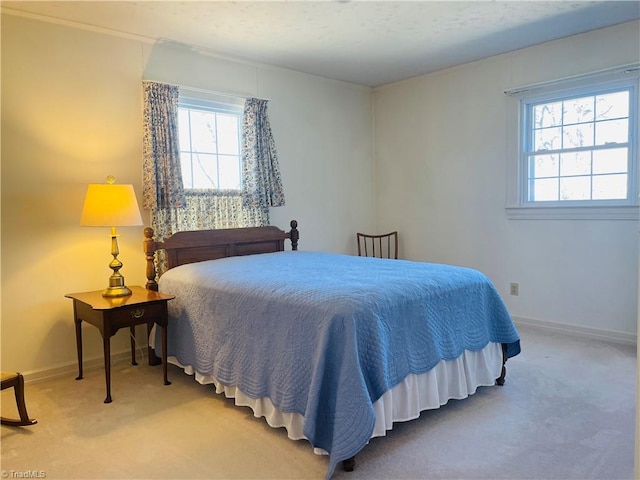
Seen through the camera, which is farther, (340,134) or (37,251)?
(340,134)

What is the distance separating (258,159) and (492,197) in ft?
7.32

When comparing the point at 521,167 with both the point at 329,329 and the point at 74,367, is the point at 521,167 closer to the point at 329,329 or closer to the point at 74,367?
the point at 329,329

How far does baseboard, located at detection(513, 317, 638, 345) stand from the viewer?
3725 millimetres

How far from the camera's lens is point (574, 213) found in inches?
156

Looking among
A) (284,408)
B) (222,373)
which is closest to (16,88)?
(222,373)

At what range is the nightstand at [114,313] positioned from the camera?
2783mm

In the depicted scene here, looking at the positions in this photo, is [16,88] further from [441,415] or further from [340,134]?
[441,415]

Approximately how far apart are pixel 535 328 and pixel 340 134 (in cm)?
273

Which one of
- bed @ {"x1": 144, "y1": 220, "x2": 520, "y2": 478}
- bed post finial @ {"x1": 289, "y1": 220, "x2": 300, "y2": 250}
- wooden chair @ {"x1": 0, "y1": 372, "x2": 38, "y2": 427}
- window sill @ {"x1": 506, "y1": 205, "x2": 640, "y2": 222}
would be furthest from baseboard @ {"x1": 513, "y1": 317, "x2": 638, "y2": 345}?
wooden chair @ {"x1": 0, "y1": 372, "x2": 38, "y2": 427}

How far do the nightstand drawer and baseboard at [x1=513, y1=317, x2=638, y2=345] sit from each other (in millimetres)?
3159

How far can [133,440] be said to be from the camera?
7.72 feet

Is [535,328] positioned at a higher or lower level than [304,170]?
lower

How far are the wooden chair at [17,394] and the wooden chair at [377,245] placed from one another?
3567mm

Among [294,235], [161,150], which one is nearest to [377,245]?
[294,235]
